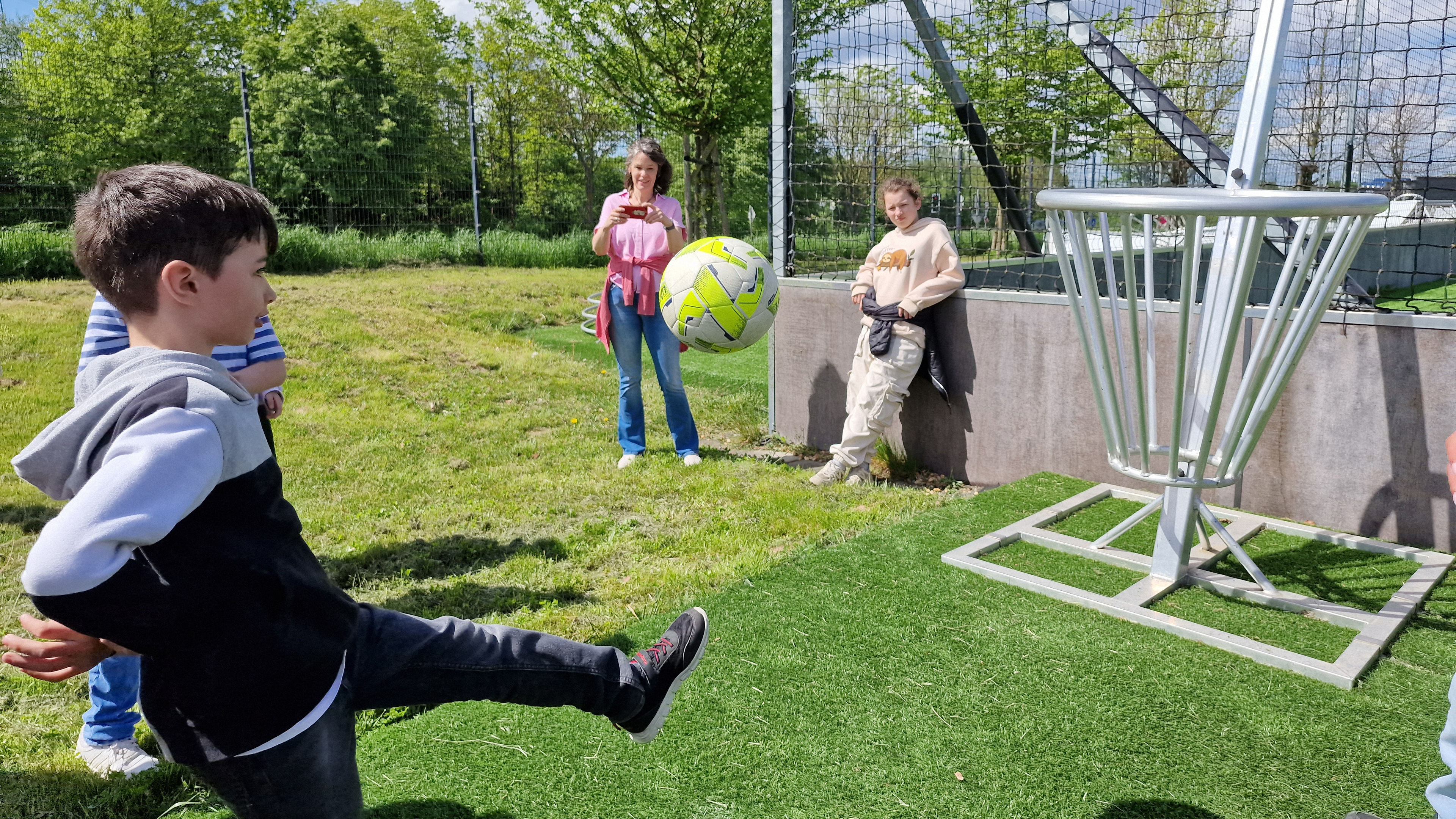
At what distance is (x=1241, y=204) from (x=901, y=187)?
10.00 feet

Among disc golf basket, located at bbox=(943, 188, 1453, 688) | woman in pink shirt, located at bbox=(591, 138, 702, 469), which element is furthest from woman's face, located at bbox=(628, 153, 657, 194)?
disc golf basket, located at bbox=(943, 188, 1453, 688)

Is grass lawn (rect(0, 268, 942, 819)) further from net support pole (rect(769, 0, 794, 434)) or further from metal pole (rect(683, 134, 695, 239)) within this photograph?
metal pole (rect(683, 134, 695, 239))

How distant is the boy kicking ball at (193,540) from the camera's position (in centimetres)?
139

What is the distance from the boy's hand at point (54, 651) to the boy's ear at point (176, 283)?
0.55 m

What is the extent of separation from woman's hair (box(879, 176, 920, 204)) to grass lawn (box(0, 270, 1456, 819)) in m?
1.74

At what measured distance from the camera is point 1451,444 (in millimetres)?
1682

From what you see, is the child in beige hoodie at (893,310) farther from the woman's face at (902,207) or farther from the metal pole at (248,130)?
the metal pole at (248,130)

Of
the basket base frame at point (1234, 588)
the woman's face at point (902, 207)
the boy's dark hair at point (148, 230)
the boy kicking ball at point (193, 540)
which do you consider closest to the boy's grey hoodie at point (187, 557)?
the boy kicking ball at point (193, 540)

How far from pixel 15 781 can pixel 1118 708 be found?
3.27 metres

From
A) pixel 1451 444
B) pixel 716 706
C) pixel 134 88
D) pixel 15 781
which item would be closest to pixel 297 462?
pixel 15 781

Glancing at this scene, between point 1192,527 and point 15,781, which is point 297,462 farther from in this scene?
point 1192,527

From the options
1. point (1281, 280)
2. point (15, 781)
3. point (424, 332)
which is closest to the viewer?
point (15, 781)

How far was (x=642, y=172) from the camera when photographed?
5.82 metres

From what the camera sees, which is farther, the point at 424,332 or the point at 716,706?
the point at 424,332
